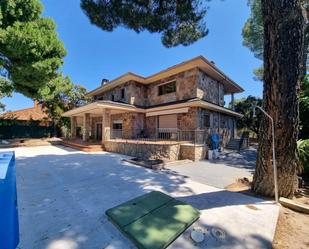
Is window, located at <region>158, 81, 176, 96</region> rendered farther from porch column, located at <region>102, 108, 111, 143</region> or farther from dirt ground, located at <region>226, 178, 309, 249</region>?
dirt ground, located at <region>226, 178, 309, 249</region>

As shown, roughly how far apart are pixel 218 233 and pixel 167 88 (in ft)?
48.3

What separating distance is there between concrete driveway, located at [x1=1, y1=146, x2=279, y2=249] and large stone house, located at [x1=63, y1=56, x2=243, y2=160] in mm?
5195

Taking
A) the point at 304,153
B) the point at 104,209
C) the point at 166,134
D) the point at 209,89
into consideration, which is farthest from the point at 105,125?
the point at 304,153

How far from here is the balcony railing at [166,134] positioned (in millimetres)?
12909

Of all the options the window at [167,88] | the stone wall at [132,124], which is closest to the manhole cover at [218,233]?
the window at [167,88]

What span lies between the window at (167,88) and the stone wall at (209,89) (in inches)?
102

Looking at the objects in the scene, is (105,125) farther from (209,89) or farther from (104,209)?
(104,209)

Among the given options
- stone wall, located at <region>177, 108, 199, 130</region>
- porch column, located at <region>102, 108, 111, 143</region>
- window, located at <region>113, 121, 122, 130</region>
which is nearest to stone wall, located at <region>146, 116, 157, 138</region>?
stone wall, located at <region>177, 108, 199, 130</region>

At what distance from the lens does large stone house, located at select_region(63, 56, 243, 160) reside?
40.7 feet

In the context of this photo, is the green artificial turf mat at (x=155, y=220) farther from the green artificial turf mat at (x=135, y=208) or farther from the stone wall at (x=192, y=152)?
the stone wall at (x=192, y=152)

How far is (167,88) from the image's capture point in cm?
1673

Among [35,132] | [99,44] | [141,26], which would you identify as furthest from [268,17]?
[35,132]

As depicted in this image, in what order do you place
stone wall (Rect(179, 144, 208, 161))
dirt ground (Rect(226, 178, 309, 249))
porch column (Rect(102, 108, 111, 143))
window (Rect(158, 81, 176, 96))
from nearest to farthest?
dirt ground (Rect(226, 178, 309, 249))
stone wall (Rect(179, 144, 208, 161))
porch column (Rect(102, 108, 111, 143))
window (Rect(158, 81, 176, 96))

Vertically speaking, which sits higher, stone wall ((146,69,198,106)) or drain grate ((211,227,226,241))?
stone wall ((146,69,198,106))
